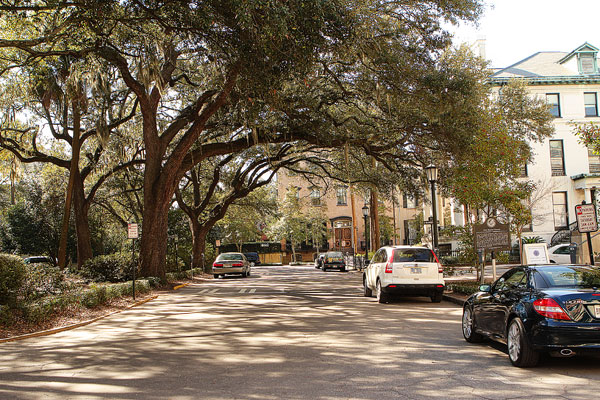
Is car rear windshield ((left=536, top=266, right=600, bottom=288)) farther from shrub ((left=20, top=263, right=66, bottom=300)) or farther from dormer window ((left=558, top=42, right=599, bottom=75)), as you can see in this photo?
dormer window ((left=558, top=42, right=599, bottom=75))

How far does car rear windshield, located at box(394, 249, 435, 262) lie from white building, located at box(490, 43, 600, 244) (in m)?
26.6

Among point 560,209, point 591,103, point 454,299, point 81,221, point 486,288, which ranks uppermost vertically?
point 591,103

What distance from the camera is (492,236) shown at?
1678 cm

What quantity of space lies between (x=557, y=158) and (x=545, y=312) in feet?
124

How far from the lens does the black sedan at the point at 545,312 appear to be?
6500 millimetres

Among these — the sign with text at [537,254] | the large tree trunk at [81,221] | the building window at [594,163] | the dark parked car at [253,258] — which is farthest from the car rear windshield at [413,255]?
the dark parked car at [253,258]

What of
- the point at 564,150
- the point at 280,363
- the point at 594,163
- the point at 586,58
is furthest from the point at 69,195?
the point at 586,58

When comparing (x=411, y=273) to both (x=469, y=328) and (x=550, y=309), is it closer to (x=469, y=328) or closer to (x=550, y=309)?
(x=469, y=328)

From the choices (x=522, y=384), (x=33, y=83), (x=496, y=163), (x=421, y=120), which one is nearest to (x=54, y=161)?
(x=33, y=83)

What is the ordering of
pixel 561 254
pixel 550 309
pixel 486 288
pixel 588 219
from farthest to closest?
pixel 561 254
pixel 588 219
pixel 486 288
pixel 550 309

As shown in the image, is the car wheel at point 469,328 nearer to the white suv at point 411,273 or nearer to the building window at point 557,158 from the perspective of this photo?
the white suv at point 411,273

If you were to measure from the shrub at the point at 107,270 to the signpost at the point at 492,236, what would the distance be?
13.9 m

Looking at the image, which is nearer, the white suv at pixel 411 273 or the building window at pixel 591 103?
the white suv at pixel 411 273

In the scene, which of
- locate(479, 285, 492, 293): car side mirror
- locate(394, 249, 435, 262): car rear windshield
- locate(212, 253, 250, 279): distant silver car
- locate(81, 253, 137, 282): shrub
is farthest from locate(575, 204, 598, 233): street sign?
locate(212, 253, 250, 279): distant silver car
